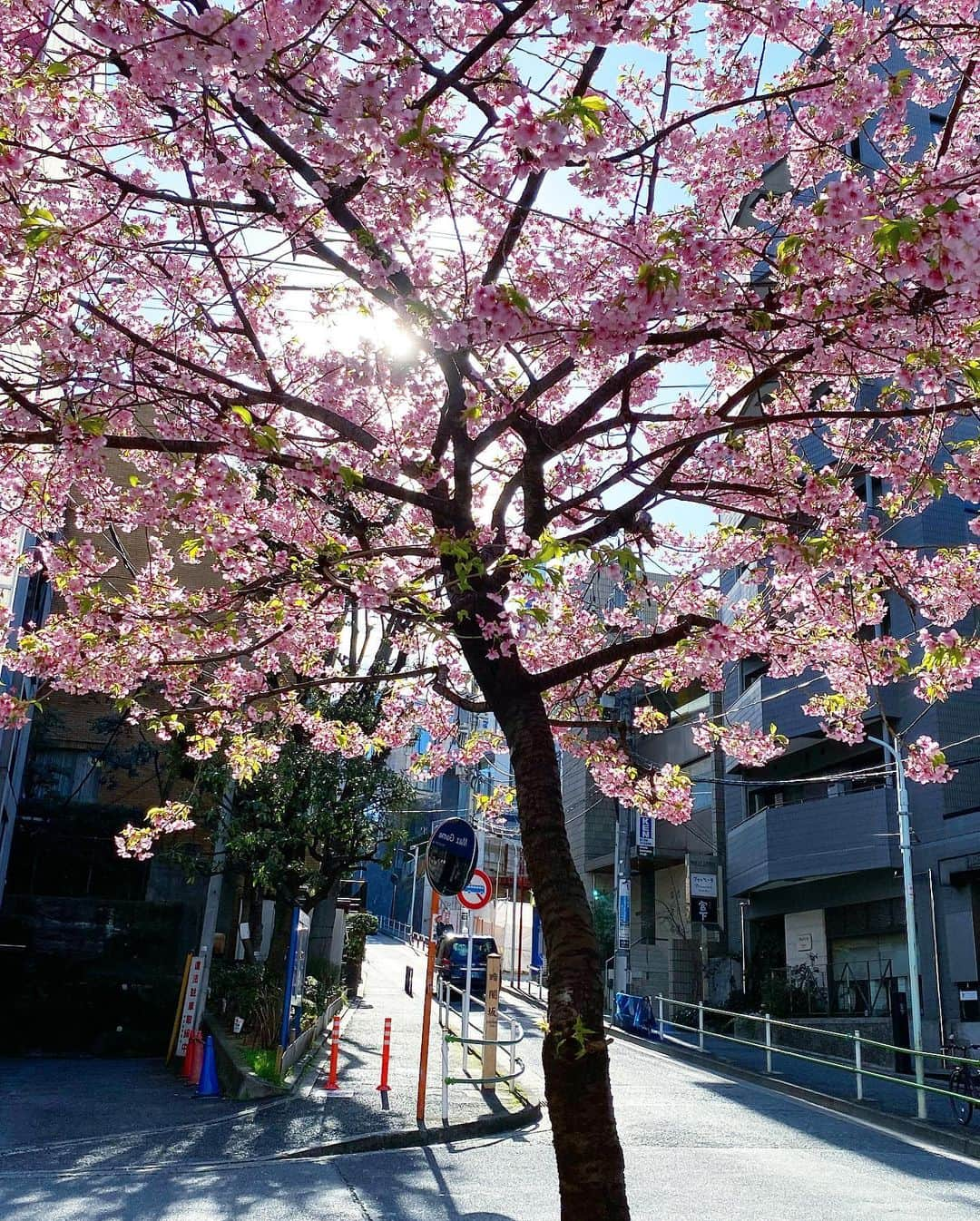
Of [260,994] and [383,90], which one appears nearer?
[383,90]

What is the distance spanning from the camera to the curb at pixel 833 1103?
11.9 m

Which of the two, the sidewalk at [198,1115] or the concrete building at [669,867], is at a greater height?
the concrete building at [669,867]

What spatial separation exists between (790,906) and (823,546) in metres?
24.3

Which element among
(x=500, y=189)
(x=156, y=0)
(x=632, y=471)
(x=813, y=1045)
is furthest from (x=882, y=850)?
(x=156, y=0)

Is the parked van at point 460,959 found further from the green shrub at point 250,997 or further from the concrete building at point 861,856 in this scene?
the green shrub at point 250,997

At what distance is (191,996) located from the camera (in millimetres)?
16109

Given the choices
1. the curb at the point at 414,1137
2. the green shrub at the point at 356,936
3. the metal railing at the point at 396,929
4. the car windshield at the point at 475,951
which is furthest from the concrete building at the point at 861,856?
the metal railing at the point at 396,929

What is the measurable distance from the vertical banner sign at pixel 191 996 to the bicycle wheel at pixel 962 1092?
35.5ft

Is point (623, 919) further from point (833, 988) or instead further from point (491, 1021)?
point (491, 1021)

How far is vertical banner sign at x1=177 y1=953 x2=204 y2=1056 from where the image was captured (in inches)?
628

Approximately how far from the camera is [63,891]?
2102 cm

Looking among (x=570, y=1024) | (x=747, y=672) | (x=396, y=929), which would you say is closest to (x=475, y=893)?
(x=570, y=1024)

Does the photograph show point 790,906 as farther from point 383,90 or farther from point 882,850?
point 383,90

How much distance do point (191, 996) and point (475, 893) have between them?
6.60 m
